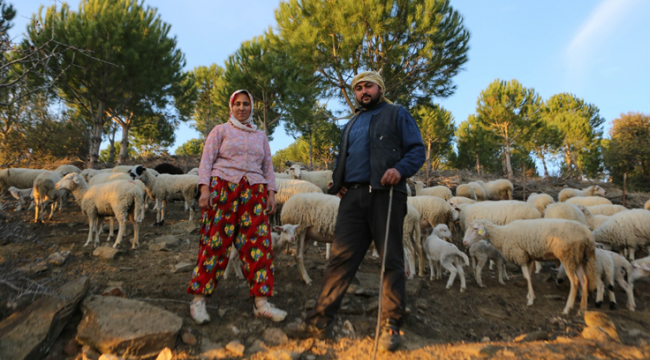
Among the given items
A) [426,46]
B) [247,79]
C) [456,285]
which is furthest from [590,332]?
[247,79]

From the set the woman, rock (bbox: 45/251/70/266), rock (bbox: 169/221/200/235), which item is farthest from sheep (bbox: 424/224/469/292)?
rock (bbox: 45/251/70/266)

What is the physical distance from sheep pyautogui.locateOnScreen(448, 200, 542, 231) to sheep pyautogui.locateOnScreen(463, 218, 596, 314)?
2137mm

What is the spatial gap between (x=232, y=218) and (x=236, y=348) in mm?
1098

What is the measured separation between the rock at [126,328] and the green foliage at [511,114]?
31.9 m

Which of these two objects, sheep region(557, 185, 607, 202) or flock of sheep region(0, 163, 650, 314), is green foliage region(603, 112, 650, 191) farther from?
flock of sheep region(0, 163, 650, 314)

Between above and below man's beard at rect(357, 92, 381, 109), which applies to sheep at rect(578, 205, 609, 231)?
below

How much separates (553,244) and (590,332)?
2.04 m

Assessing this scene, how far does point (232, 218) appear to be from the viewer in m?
3.01

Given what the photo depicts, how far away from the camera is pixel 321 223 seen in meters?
4.93

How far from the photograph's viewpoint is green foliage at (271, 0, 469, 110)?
13977 mm

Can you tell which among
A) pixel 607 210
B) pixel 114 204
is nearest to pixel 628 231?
pixel 607 210

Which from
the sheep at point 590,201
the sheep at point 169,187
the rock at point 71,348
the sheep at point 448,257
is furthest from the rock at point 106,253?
the sheep at point 590,201

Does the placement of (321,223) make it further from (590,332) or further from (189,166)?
(189,166)

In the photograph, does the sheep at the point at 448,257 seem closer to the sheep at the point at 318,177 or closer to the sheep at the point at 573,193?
the sheep at the point at 318,177
